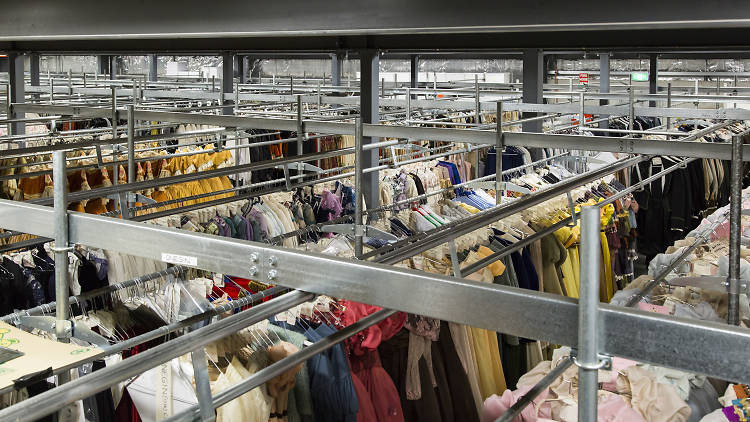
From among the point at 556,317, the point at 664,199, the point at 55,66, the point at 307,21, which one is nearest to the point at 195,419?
the point at 556,317

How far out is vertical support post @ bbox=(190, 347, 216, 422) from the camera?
1.74 metres

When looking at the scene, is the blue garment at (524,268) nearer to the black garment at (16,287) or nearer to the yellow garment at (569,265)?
the yellow garment at (569,265)

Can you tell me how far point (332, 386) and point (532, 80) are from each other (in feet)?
20.2

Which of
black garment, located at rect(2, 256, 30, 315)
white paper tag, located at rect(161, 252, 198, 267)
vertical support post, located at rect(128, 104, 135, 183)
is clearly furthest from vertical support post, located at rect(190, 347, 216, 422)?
vertical support post, located at rect(128, 104, 135, 183)

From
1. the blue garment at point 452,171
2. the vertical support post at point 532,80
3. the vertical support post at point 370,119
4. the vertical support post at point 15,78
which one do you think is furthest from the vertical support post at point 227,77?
the vertical support post at point 370,119

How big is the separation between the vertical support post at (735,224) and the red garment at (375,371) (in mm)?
1263

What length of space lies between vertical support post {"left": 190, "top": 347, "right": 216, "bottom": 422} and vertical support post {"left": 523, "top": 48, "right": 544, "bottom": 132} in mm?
7121

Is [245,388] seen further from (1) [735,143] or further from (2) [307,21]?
(1) [735,143]

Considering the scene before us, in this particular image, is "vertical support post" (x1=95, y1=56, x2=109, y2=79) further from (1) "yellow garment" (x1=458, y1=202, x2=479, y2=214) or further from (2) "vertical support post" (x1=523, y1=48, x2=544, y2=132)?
(1) "yellow garment" (x1=458, y1=202, x2=479, y2=214)

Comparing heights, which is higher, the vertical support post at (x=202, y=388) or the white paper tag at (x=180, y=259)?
the white paper tag at (x=180, y=259)

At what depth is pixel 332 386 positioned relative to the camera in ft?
9.94

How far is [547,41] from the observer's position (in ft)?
12.7

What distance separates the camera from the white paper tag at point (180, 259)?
169 centimetres

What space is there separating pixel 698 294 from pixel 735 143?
1260mm
